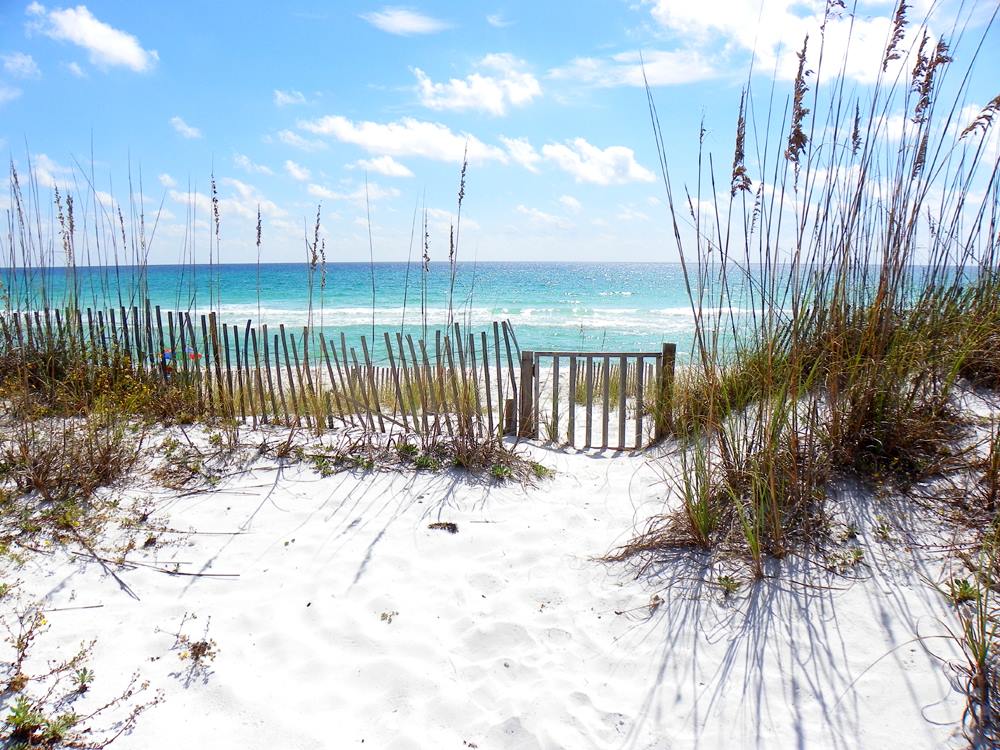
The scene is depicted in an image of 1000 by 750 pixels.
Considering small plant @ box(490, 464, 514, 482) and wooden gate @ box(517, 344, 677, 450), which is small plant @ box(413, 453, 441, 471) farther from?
wooden gate @ box(517, 344, 677, 450)

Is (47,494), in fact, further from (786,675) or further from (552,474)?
(786,675)

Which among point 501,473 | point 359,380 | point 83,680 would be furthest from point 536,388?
point 83,680

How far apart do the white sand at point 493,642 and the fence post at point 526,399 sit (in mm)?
1520

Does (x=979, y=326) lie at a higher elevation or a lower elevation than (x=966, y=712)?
higher

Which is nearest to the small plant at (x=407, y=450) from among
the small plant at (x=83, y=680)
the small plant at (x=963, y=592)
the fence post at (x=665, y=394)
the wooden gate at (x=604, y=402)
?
the wooden gate at (x=604, y=402)

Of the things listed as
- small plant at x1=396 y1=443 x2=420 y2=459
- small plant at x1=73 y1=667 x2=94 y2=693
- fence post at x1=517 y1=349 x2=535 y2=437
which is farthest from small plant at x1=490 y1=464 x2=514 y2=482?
small plant at x1=73 y1=667 x2=94 y2=693

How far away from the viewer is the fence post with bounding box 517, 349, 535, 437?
14.2ft

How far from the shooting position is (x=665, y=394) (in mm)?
4195

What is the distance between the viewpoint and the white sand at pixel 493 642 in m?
1.73

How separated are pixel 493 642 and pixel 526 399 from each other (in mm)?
2435

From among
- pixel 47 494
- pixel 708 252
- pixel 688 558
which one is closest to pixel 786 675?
pixel 688 558

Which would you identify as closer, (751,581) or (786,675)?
(786,675)

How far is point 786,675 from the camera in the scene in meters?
1.89

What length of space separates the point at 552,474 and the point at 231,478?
1985 millimetres
